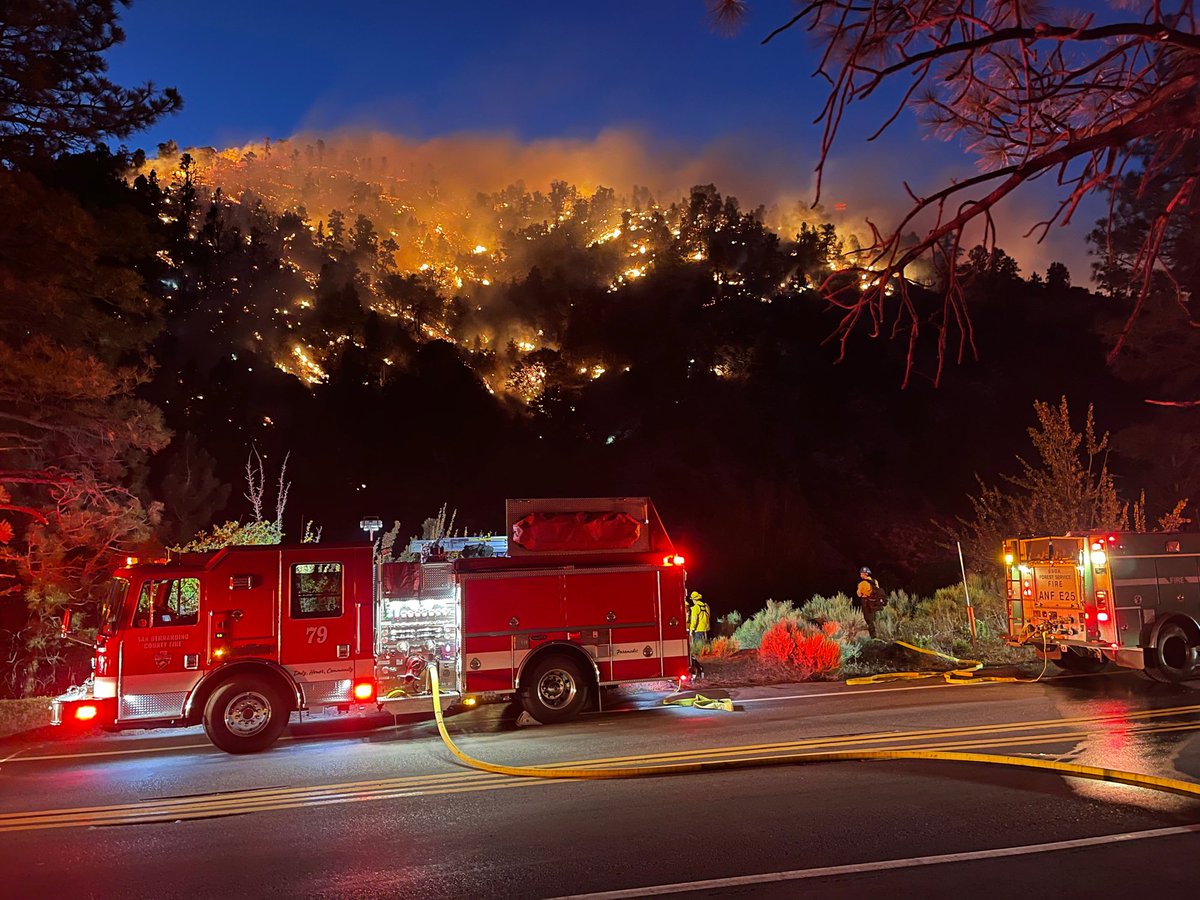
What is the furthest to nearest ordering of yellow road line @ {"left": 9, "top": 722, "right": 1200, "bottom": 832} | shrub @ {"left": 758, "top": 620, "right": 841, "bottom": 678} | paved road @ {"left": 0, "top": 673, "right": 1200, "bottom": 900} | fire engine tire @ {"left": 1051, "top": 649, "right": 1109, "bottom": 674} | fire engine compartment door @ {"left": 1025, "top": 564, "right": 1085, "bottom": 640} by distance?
1. shrub @ {"left": 758, "top": 620, "right": 841, "bottom": 678}
2. fire engine tire @ {"left": 1051, "top": 649, "right": 1109, "bottom": 674}
3. fire engine compartment door @ {"left": 1025, "top": 564, "right": 1085, "bottom": 640}
4. yellow road line @ {"left": 9, "top": 722, "right": 1200, "bottom": 832}
5. paved road @ {"left": 0, "top": 673, "right": 1200, "bottom": 900}

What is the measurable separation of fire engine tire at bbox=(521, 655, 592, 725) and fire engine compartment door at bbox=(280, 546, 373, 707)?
2.05 meters

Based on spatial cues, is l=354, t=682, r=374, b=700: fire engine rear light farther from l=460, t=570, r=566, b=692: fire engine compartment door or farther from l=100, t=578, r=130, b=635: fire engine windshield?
l=100, t=578, r=130, b=635: fire engine windshield

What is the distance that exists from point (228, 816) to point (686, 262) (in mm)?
71531

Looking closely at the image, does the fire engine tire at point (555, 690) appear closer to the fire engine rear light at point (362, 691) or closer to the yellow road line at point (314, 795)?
the fire engine rear light at point (362, 691)

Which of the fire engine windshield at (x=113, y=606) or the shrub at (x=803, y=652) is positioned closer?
the fire engine windshield at (x=113, y=606)

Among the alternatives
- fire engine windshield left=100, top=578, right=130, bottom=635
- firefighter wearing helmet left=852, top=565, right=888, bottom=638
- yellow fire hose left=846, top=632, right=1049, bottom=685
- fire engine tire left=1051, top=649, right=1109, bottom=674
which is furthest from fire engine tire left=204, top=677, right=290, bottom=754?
fire engine tire left=1051, top=649, right=1109, bottom=674

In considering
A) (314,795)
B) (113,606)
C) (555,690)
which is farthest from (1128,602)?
(113,606)

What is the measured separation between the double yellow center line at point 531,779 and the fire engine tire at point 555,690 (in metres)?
2.55

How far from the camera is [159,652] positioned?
31.2ft

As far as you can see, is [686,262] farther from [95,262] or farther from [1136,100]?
[1136,100]

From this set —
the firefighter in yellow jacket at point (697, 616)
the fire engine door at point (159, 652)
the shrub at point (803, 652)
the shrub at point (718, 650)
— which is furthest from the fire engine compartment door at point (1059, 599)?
the fire engine door at point (159, 652)

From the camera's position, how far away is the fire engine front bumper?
30.5 ft

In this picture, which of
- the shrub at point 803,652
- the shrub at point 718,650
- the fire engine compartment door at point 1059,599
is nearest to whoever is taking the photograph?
the fire engine compartment door at point 1059,599

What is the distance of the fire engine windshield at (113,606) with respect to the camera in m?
9.64
